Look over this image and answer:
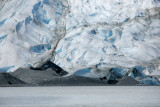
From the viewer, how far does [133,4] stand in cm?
2762

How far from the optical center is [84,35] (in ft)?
87.4

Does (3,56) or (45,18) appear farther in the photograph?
(45,18)

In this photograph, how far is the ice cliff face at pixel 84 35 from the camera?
2509 cm

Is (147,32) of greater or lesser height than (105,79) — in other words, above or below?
above

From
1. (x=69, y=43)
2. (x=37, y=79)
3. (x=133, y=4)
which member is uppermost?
(x=133, y=4)

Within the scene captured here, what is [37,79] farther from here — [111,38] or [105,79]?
[111,38]

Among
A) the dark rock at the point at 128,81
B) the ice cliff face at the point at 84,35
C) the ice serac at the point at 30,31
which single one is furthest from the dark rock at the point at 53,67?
the dark rock at the point at 128,81

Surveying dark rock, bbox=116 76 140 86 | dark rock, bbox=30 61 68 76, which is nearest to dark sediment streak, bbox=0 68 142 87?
dark rock, bbox=116 76 140 86

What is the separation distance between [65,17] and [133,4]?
18.7 feet

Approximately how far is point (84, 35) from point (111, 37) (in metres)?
2.07

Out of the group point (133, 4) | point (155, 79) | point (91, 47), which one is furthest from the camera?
point (133, 4)

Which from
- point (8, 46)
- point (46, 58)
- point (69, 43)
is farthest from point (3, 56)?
point (69, 43)

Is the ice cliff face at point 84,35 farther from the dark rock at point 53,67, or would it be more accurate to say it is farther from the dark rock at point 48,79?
the dark rock at point 48,79

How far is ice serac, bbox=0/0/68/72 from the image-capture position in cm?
2678
